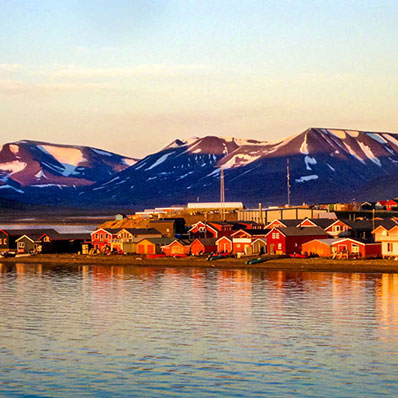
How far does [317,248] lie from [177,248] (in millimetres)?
11586

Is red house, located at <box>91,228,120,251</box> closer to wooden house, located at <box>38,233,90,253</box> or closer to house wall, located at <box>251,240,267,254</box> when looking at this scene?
wooden house, located at <box>38,233,90,253</box>

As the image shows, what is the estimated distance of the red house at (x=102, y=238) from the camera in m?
78.1

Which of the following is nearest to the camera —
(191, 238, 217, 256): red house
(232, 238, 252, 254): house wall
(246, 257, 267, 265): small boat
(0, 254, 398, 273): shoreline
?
(0, 254, 398, 273): shoreline

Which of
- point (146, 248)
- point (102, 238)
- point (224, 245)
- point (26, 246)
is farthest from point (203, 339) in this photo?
point (26, 246)

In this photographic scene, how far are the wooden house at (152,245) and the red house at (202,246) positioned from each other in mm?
2855

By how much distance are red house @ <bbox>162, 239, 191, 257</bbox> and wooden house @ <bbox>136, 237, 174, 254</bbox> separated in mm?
754

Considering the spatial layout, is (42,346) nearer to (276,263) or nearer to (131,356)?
(131,356)

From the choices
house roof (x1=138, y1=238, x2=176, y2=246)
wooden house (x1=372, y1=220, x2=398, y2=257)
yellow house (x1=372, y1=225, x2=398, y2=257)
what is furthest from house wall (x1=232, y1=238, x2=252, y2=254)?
yellow house (x1=372, y1=225, x2=398, y2=257)

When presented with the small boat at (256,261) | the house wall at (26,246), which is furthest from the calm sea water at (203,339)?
the house wall at (26,246)

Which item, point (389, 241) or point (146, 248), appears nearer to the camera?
point (389, 241)

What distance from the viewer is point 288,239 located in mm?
65125

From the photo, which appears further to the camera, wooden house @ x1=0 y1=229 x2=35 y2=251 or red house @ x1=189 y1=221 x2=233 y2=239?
wooden house @ x1=0 y1=229 x2=35 y2=251

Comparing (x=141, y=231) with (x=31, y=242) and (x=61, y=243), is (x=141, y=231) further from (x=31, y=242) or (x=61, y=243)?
(x=31, y=242)

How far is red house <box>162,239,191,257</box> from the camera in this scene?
69188mm
